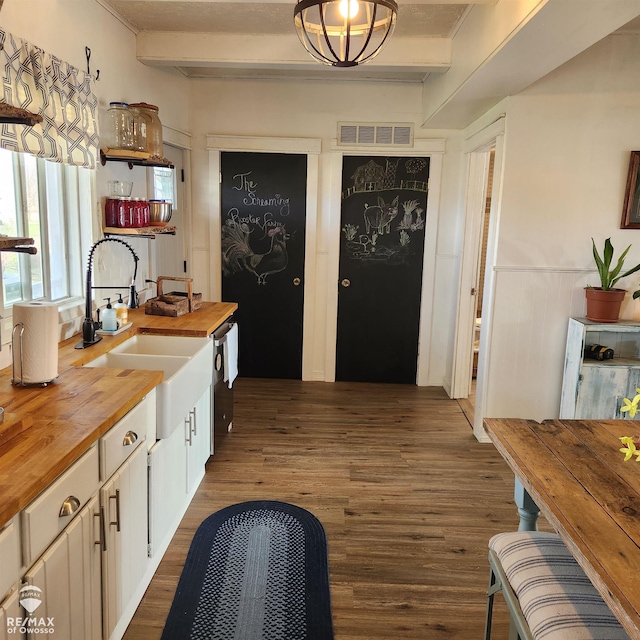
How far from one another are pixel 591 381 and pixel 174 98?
356 cm

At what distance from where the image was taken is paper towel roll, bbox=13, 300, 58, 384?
190 cm

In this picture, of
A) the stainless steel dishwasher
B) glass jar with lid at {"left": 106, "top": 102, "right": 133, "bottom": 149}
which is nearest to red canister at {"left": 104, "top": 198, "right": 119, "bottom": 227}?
glass jar with lid at {"left": 106, "top": 102, "right": 133, "bottom": 149}

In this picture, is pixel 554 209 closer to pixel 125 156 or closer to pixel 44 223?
pixel 125 156

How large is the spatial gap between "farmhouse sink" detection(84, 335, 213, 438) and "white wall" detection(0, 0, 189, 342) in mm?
317

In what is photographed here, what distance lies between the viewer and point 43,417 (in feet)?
5.41

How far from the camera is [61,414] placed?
1.68 metres

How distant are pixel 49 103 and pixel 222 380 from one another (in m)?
1.70

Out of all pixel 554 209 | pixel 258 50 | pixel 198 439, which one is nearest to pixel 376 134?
pixel 258 50

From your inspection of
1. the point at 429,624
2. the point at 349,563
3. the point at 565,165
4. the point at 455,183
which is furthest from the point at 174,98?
the point at 429,624

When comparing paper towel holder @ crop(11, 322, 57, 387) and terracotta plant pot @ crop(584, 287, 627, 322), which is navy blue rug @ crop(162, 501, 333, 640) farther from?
terracotta plant pot @ crop(584, 287, 627, 322)

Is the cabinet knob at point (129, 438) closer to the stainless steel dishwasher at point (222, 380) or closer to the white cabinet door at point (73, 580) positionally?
the white cabinet door at point (73, 580)

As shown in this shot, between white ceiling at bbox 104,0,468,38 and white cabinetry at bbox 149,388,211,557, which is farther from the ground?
white ceiling at bbox 104,0,468,38

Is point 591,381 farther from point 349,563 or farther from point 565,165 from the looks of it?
point 349,563

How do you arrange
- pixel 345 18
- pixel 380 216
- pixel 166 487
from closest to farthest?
1. pixel 345 18
2. pixel 166 487
3. pixel 380 216
